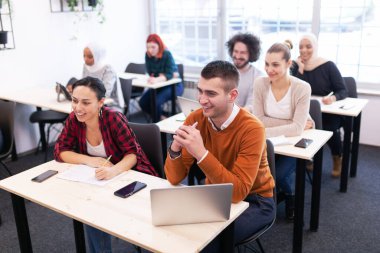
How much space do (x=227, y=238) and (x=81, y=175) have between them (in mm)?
835

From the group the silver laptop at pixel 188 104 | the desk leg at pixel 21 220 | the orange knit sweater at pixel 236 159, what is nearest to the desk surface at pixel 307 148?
the orange knit sweater at pixel 236 159

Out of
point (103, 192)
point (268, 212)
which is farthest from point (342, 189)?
point (103, 192)

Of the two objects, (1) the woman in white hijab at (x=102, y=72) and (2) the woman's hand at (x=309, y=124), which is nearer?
(2) the woman's hand at (x=309, y=124)

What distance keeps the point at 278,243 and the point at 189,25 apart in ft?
12.2

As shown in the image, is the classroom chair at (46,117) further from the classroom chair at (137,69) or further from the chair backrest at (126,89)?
the classroom chair at (137,69)

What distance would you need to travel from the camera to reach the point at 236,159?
1.78 meters

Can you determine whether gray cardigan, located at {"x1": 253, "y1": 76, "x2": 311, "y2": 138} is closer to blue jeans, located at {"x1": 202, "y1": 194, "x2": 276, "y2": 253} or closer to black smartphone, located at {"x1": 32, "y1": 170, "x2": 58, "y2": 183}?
blue jeans, located at {"x1": 202, "y1": 194, "x2": 276, "y2": 253}

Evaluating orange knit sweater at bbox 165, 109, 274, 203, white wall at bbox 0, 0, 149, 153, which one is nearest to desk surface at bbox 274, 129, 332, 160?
orange knit sweater at bbox 165, 109, 274, 203

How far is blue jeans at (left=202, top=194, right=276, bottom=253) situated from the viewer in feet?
6.10

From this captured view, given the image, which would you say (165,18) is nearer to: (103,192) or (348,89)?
(348,89)

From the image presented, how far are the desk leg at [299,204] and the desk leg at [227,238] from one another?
0.91 meters

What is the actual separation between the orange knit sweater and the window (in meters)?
3.05

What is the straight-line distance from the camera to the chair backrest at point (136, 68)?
17.5ft

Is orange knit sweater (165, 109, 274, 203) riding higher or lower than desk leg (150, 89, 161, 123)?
higher
